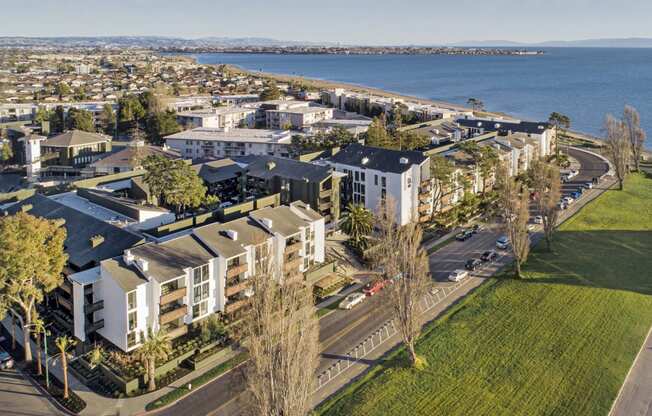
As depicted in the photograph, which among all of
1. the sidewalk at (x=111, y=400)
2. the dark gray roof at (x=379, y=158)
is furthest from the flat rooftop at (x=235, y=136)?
the sidewalk at (x=111, y=400)

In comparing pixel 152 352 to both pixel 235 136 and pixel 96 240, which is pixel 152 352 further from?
pixel 235 136

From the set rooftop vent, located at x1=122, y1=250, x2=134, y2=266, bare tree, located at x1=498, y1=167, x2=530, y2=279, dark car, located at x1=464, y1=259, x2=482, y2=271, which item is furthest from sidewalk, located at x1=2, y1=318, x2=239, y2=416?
bare tree, located at x1=498, y1=167, x2=530, y2=279

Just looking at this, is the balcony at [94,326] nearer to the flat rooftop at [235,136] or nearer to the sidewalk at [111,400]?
the sidewalk at [111,400]

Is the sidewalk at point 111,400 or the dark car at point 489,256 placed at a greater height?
the dark car at point 489,256

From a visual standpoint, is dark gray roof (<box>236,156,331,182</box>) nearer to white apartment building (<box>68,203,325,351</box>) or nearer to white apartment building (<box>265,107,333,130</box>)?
white apartment building (<box>68,203,325,351</box>)

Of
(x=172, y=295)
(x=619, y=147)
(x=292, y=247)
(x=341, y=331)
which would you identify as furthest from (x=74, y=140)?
(x=619, y=147)
